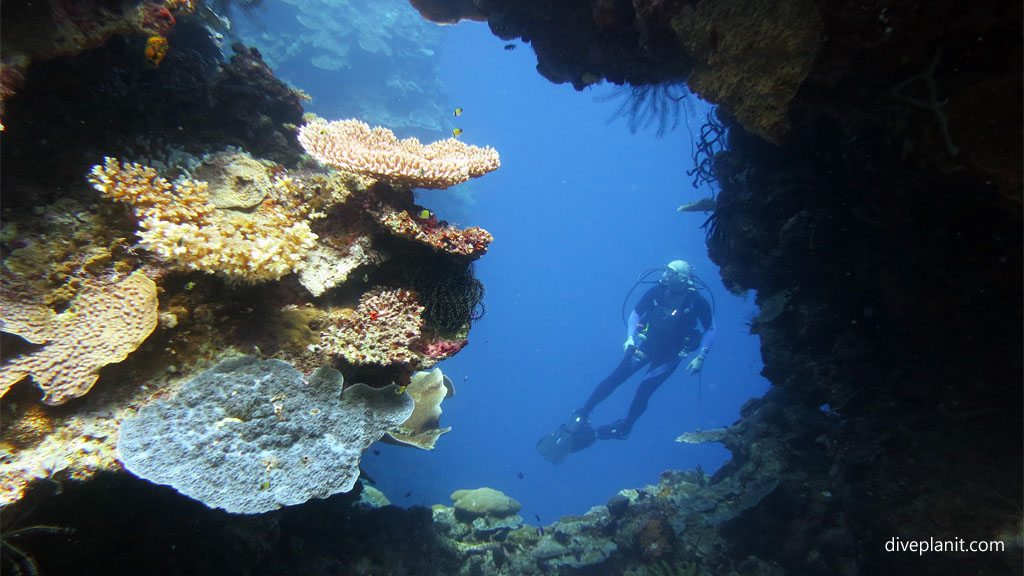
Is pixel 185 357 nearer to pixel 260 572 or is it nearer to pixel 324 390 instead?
pixel 324 390

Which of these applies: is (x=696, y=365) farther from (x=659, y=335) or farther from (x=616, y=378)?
(x=616, y=378)

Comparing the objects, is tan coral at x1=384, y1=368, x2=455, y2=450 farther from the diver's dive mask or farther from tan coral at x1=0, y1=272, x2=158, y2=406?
the diver's dive mask

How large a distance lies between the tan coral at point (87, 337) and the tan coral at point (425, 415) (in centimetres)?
245

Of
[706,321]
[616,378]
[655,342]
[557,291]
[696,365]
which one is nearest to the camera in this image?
[696,365]

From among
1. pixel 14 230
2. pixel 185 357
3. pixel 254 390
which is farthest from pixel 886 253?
pixel 14 230

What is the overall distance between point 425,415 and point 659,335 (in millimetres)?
10922

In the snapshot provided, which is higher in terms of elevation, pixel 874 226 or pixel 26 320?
pixel 874 226

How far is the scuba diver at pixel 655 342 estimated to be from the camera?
531 inches

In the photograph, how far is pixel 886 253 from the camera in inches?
165

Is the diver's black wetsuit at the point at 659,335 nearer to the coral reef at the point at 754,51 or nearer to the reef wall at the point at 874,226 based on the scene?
the reef wall at the point at 874,226

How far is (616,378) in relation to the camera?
48.5ft

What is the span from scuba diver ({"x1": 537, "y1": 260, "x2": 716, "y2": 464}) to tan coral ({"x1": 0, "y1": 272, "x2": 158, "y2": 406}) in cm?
1336

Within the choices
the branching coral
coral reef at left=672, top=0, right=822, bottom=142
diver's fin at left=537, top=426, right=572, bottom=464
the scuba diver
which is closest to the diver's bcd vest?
the scuba diver

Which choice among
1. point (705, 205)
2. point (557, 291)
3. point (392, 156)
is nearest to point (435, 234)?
point (392, 156)
